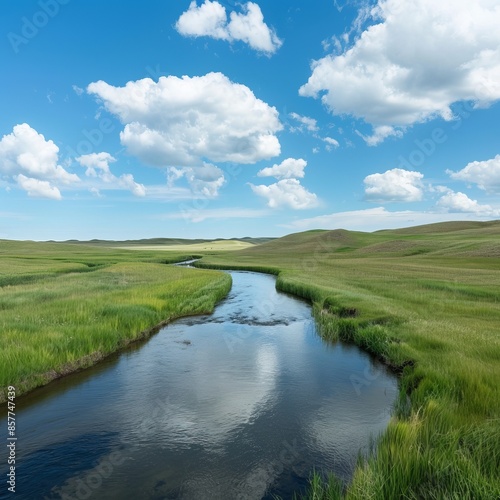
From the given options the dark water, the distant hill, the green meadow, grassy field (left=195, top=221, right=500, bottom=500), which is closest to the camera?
grassy field (left=195, top=221, right=500, bottom=500)

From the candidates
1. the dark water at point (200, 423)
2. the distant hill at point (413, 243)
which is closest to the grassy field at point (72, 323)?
the dark water at point (200, 423)

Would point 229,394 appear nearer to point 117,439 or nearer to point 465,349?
point 117,439

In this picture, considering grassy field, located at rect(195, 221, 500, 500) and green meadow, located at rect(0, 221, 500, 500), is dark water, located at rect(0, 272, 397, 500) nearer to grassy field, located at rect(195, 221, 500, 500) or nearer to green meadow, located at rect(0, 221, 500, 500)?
green meadow, located at rect(0, 221, 500, 500)

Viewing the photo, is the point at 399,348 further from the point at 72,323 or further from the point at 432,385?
the point at 72,323

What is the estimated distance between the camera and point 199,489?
8461mm

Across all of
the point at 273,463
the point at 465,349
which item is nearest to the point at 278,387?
the point at 273,463

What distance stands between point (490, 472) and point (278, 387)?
840cm

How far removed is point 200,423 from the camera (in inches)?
452

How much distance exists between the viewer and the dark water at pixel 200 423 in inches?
346

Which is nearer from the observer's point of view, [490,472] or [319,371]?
[490,472]

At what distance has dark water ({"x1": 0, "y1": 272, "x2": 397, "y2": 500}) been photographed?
8781 millimetres

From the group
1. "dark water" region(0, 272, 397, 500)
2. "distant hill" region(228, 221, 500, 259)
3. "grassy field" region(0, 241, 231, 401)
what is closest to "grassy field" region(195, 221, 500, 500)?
"dark water" region(0, 272, 397, 500)

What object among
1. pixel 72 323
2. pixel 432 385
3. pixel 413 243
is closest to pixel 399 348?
pixel 432 385

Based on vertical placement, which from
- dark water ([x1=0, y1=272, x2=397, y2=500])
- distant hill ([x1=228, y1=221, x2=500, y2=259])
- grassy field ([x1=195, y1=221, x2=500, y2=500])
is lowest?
dark water ([x1=0, y1=272, x2=397, y2=500])
